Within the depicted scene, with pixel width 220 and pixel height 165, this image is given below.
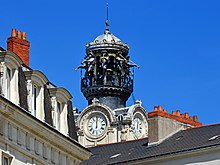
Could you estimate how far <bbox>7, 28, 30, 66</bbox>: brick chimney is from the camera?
5481cm

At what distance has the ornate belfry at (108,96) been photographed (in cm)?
12281

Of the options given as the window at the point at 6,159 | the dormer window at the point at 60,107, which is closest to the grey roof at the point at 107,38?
the dormer window at the point at 60,107

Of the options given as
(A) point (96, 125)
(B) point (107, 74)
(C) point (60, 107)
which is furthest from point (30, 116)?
(B) point (107, 74)

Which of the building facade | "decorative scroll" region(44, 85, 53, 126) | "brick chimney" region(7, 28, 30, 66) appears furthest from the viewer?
"brick chimney" region(7, 28, 30, 66)

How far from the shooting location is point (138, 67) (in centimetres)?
13088

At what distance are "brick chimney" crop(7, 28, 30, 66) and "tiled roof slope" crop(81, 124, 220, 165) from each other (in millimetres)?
13824

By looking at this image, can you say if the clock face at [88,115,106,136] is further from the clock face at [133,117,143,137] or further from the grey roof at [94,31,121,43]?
the grey roof at [94,31,121,43]

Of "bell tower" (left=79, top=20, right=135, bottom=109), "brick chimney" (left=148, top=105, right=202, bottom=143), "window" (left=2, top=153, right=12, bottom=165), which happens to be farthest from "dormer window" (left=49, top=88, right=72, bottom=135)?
"bell tower" (left=79, top=20, right=135, bottom=109)

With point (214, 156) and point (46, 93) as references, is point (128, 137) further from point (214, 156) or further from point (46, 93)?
point (46, 93)

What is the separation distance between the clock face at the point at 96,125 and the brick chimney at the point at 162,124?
44510 mm

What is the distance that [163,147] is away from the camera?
71.1 meters

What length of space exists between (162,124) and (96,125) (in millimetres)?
48984

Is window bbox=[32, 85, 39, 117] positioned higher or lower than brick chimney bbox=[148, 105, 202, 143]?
lower

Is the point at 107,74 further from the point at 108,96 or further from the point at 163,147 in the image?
the point at 163,147
